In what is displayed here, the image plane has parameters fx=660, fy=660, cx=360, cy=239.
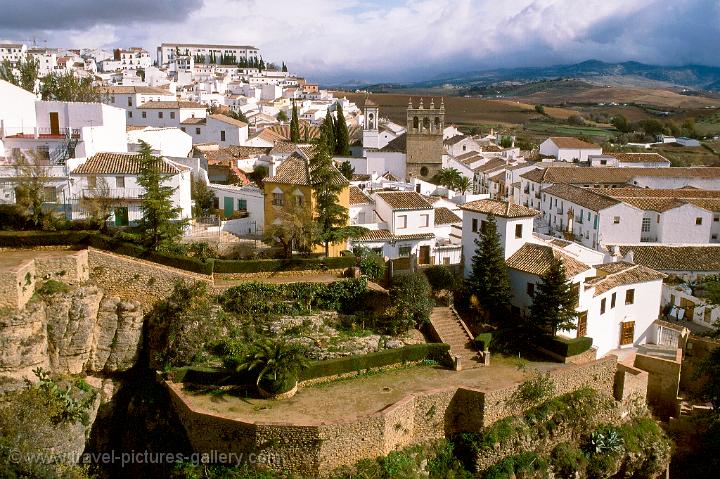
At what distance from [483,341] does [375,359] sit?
14.4 ft

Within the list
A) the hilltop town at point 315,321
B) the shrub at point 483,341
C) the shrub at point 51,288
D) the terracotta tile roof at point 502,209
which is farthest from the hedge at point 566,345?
the shrub at point 51,288

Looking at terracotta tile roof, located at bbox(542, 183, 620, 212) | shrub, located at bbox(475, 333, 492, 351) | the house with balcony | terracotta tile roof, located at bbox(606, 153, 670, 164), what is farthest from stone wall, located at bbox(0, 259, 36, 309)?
terracotta tile roof, located at bbox(606, 153, 670, 164)

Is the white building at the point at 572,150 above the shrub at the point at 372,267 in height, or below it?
above

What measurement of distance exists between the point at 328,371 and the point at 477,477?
19.8 feet

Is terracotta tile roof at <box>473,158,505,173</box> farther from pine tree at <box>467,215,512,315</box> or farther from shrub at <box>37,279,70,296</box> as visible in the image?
shrub at <box>37,279,70,296</box>

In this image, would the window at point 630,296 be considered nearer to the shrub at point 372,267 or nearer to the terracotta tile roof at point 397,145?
the shrub at point 372,267

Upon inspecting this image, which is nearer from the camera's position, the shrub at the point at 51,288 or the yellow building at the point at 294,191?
the shrub at the point at 51,288

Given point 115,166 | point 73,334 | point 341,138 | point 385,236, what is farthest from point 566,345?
point 341,138

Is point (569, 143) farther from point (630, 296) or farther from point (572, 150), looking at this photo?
point (630, 296)

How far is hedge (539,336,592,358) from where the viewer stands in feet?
82.1

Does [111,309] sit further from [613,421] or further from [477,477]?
[613,421]

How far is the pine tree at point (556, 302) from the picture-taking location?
2512 centimetres

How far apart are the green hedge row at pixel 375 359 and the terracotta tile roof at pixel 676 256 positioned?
16.0 m

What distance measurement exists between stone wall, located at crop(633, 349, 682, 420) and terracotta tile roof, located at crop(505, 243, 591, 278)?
457 centimetres
